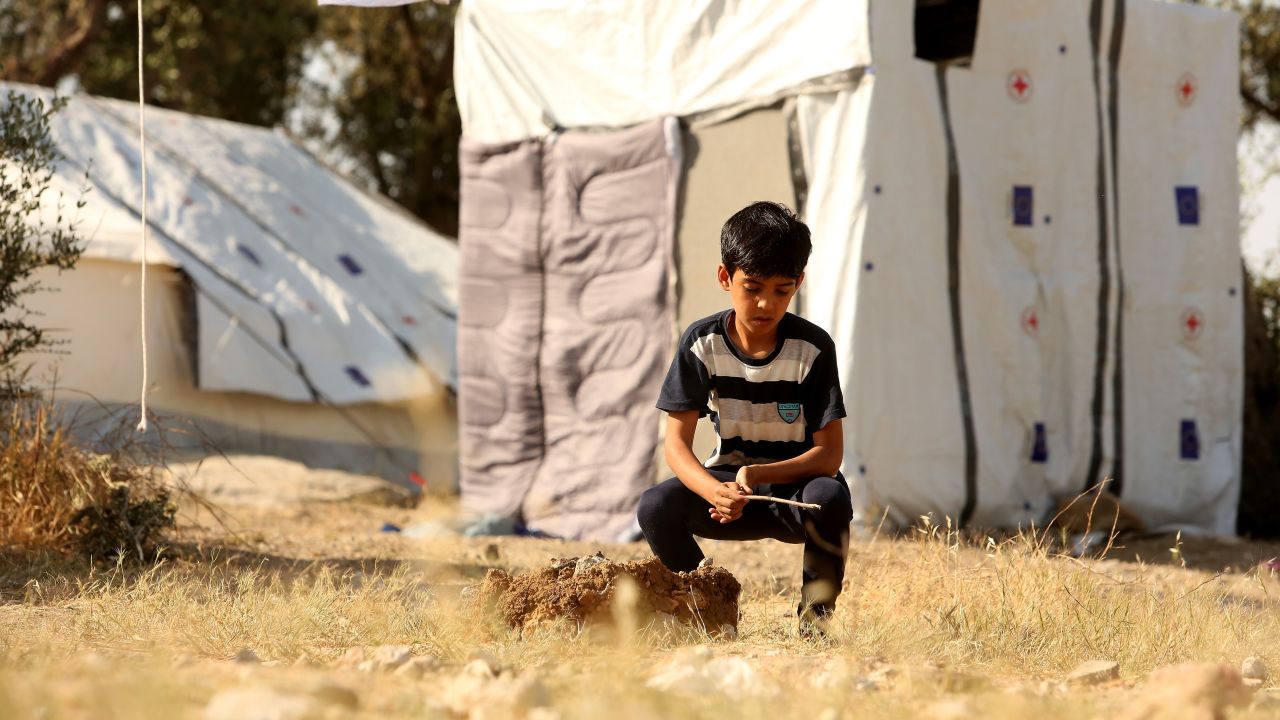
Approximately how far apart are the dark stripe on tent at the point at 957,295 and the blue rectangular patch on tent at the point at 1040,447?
349 mm

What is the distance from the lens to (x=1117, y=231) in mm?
5852

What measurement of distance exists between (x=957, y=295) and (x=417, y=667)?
139 inches

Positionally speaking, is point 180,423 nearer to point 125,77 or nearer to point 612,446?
point 612,446

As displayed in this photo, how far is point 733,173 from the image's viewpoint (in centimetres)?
564

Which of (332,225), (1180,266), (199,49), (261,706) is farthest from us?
(199,49)

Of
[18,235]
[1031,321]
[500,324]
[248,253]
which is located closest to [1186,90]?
[1031,321]

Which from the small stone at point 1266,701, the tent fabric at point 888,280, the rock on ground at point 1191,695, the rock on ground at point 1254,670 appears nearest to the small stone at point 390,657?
the rock on ground at point 1191,695

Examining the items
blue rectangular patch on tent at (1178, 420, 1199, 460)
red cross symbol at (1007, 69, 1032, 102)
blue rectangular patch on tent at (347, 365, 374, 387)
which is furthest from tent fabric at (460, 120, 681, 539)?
blue rectangular patch on tent at (1178, 420, 1199, 460)

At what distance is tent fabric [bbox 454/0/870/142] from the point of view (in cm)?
541

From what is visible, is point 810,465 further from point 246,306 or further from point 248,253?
point 248,253

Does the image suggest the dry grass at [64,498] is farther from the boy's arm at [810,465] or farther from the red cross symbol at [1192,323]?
the red cross symbol at [1192,323]

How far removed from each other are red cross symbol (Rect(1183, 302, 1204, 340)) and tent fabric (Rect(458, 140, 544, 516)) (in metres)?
2.83

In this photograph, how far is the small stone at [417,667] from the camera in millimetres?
2465

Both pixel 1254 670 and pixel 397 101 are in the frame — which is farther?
pixel 397 101
